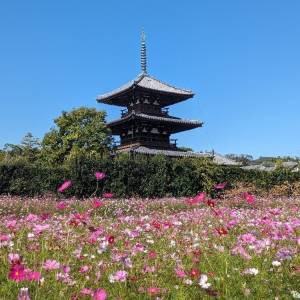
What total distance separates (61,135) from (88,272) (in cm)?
3813

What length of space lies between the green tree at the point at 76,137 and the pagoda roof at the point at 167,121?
151 cm

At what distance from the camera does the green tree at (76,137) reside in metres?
39.4

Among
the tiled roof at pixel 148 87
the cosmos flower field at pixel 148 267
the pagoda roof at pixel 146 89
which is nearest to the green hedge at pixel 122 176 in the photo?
the pagoda roof at pixel 146 89

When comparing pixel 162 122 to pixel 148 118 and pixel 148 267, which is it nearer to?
pixel 148 118

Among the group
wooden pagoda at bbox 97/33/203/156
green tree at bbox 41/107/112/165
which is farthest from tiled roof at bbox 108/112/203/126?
green tree at bbox 41/107/112/165

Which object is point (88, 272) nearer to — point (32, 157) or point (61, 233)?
point (61, 233)

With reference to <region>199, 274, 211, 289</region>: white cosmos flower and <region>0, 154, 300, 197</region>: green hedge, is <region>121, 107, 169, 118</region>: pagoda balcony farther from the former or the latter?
<region>199, 274, 211, 289</region>: white cosmos flower

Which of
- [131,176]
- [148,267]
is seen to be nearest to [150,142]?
[131,176]

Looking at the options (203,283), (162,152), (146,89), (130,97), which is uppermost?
(146,89)

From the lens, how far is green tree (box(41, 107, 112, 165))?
39.4m

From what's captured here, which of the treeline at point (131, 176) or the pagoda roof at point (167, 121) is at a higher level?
the pagoda roof at point (167, 121)

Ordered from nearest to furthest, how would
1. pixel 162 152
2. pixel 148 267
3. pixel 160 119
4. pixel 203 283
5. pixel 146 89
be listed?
pixel 203 283, pixel 148 267, pixel 162 152, pixel 160 119, pixel 146 89

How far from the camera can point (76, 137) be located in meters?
39.9

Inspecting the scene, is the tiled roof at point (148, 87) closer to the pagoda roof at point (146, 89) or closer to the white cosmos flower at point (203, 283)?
the pagoda roof at point (146, 89)
